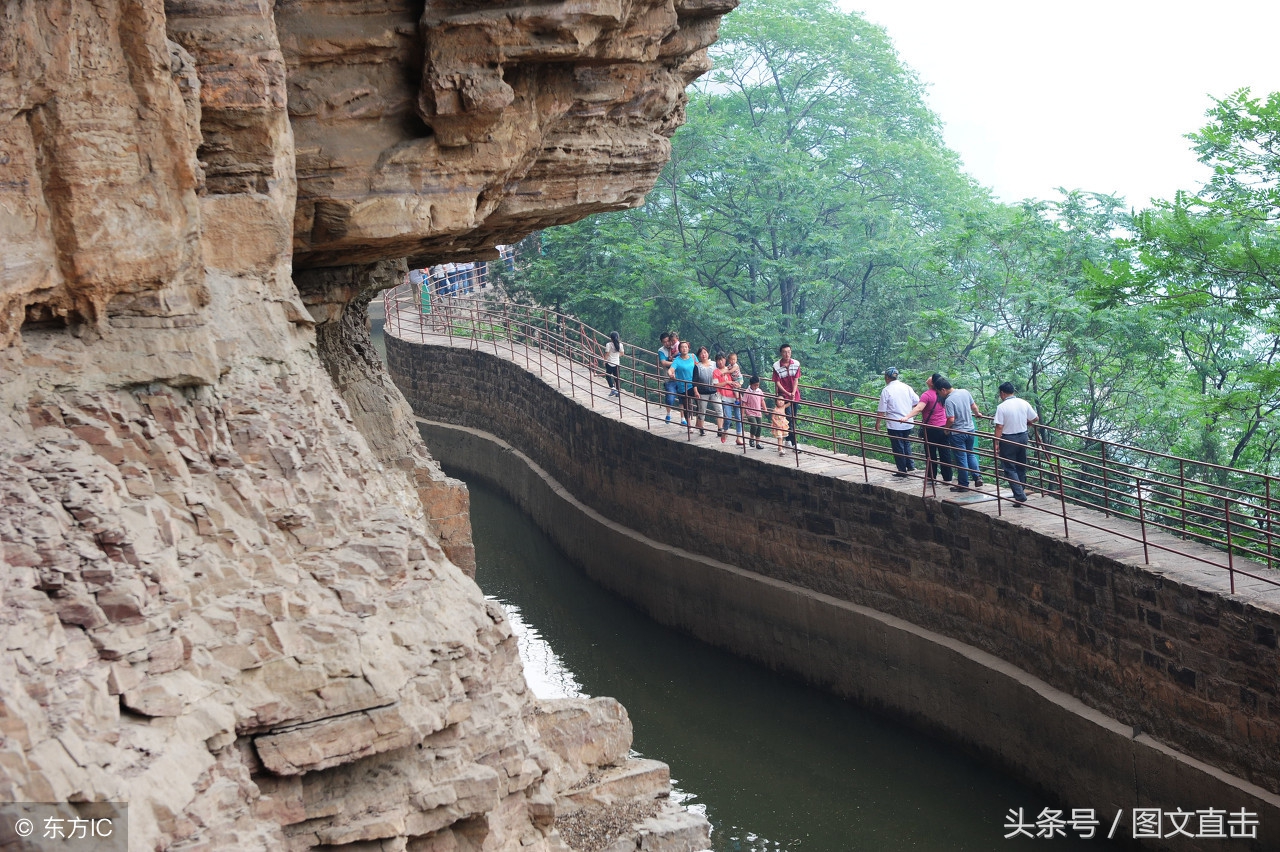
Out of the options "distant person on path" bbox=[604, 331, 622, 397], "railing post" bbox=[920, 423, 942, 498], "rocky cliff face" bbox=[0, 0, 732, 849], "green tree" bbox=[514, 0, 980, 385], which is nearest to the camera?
"rocky cliff face" bbox=[0, 0, 732, 849]

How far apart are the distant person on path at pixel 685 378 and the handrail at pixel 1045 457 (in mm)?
277

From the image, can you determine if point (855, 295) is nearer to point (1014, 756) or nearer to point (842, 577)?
point (842, 577)

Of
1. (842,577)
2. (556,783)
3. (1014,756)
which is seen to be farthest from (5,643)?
(842,577)

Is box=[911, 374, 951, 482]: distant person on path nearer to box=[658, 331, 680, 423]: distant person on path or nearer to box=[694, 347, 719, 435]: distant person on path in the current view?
box=[694, 347, 719, 435]: distant person on path

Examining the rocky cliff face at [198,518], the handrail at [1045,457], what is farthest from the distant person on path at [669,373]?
the rocky cliff face at [198,518]

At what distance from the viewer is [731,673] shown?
13.3 metres

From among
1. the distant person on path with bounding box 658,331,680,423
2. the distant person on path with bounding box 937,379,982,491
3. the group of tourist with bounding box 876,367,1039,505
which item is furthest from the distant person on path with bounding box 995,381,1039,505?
the distant person on path with bounding box 658,331,680,423

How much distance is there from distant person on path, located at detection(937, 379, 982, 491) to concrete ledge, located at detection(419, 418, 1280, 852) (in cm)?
149

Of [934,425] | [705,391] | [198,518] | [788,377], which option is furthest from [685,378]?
[198,518]

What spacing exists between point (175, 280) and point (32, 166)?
74cm

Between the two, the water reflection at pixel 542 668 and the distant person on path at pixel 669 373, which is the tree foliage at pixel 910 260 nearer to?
the distant person on path at pixel 669 373

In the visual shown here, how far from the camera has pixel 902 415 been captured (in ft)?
38.4

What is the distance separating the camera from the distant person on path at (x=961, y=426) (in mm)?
11117

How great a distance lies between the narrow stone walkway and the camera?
9.03 meters
